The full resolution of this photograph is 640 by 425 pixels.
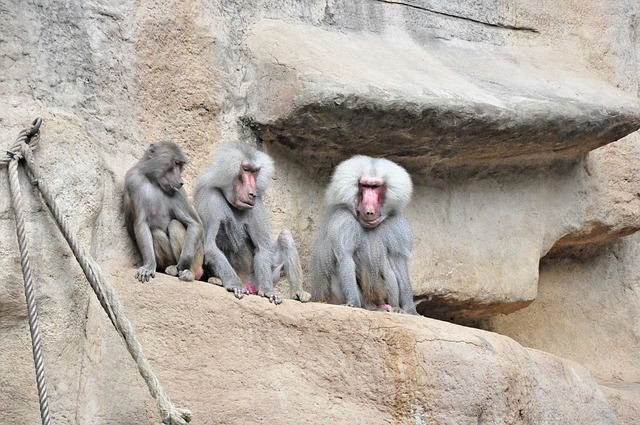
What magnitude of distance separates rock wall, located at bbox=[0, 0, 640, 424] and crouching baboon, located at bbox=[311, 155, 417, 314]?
0.50m

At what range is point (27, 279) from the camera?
7008mm

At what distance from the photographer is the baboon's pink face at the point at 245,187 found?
27.8 ft

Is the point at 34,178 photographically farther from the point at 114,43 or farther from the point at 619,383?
the point at 619,383

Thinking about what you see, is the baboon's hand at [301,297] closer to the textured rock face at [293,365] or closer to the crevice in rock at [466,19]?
the textured rock face at [293,365]

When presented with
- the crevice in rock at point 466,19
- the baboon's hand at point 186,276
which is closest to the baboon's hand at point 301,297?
the baboon's hand at point 186,276

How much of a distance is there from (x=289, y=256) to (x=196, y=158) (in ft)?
3.51

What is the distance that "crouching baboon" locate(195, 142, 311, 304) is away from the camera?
842 cm

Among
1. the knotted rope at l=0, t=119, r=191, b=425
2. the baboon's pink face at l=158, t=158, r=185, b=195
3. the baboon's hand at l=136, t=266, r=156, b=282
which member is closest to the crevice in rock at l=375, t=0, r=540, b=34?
the baboon's pink face at l=158, t=158, r=185, b=195

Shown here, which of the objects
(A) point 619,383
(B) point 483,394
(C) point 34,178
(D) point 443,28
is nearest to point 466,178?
(D) point 443,28

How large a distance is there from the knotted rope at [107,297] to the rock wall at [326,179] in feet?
0.51

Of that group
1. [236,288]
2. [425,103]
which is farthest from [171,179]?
[425,103]

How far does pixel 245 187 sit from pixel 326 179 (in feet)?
5.30

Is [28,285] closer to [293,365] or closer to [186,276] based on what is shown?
[186,276]

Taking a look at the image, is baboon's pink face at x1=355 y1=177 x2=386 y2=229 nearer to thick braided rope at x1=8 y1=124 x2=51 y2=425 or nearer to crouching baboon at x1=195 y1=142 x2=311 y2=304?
crouching baboon at x1=195 y1=142 x2=311 y2=304
